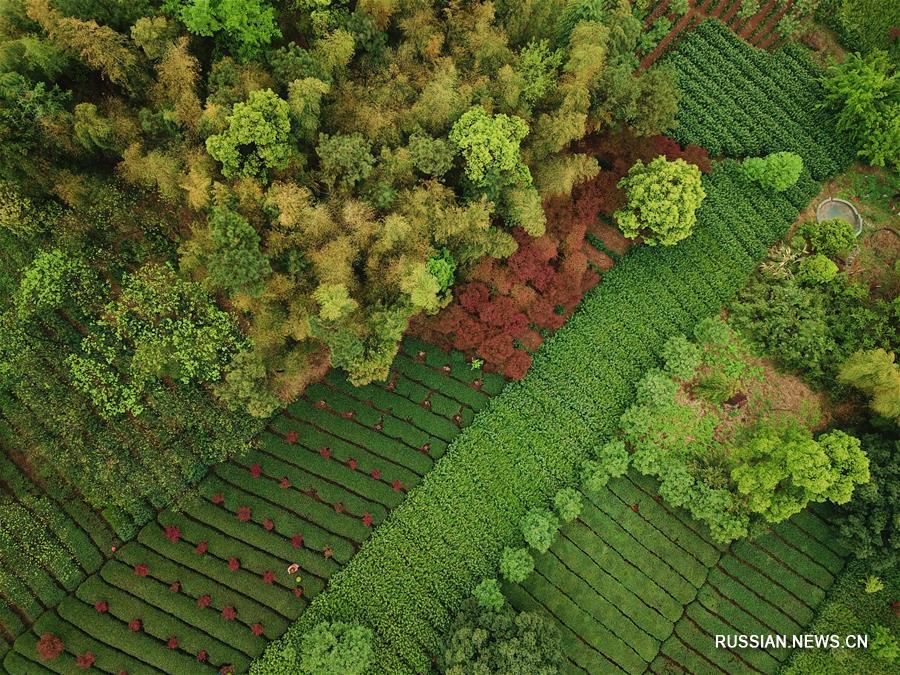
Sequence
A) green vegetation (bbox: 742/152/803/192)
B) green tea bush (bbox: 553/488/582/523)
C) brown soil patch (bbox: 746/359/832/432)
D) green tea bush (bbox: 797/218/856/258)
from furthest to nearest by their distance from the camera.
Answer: green vegetation (bbox: 742/152/803/192)
green tea bush (bbox: 797/218/856/258)
brown soil patch (bbox: 746/359/832/432)
green tea bush (bbox: 553/488/582/523)

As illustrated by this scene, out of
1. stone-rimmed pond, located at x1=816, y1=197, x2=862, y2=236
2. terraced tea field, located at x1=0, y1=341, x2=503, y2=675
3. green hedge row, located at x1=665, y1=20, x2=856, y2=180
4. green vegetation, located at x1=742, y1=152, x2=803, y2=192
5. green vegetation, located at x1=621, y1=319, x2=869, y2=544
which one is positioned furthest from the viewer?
stone-rimmed pond, located at x1=816, y1=197, x2=862, y2=236

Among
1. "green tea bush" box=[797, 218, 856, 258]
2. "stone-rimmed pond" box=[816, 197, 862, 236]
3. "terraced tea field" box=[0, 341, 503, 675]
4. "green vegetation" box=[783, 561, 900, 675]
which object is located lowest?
"terraced tea field" box=[0, 341, 503, 675]

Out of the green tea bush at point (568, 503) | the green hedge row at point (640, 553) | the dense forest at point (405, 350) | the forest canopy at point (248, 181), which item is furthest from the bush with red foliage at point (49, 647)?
the green hedge row at point (640, 553)

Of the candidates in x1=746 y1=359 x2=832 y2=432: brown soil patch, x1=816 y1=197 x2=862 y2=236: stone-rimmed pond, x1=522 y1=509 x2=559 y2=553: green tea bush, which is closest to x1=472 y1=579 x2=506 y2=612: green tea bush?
x1=522 y1=509 x2=559 y2=553: green tea bush

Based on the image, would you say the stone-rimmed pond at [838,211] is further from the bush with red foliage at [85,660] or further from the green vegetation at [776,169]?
the bush with red foliage at [85,660]

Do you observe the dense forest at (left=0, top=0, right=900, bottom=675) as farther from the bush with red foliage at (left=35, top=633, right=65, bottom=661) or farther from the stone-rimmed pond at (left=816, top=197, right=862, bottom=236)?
the stone-rimmed pond at (left=816, top=197, right=862, bottom=236)

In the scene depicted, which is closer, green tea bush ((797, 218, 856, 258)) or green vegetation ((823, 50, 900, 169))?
green tea bush ((797, 218, 856, 258))

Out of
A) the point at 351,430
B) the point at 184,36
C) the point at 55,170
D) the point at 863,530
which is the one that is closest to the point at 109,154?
the point at 55,170
